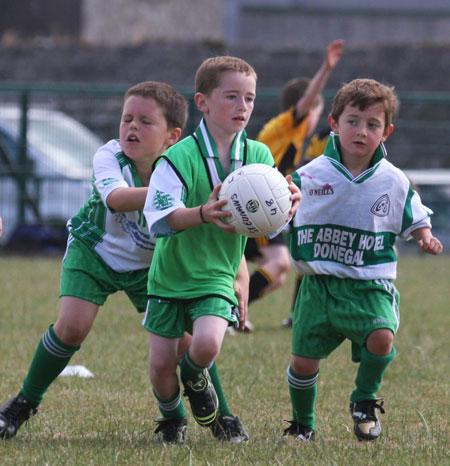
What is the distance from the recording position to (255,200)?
161 inches

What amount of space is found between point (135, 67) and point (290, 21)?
49.1 feet

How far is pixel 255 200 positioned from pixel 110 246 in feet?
3.19

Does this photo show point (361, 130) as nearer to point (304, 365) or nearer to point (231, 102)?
point (231, 102)

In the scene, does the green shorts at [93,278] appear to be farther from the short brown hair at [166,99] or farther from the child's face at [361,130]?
the child's face at [361,130]

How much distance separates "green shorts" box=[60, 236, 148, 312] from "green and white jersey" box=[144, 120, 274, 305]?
0.36m

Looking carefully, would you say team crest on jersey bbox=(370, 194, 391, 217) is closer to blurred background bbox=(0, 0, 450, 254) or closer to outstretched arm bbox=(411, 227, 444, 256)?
outstretched arm bbox=(411, 227, 444, 256)

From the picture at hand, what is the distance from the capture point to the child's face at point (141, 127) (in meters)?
4.64

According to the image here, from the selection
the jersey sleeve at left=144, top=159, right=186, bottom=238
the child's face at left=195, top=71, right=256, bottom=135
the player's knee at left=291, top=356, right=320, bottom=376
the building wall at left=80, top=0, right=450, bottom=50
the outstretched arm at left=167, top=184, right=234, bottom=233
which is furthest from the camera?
the building wall at left=80, top=0, right=450, bottom=50

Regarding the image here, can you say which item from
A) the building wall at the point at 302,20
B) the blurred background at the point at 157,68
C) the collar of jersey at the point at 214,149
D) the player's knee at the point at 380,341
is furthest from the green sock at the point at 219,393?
the building wall at the point at 302,20

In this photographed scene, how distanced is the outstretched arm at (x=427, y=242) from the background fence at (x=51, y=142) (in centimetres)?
996

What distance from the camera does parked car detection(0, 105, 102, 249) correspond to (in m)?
14.6

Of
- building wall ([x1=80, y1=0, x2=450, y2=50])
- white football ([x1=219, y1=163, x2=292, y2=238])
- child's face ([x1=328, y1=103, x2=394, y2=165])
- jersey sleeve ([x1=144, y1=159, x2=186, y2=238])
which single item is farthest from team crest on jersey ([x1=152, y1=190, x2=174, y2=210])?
building wall ([x1=80, y1=0, x2=450, y2=50])

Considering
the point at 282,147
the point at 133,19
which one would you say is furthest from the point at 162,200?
the point at 133,19

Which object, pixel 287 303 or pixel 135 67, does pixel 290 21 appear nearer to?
pixel 135 67
